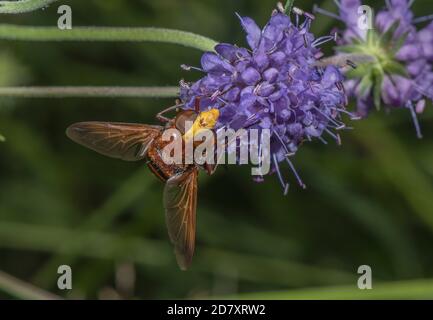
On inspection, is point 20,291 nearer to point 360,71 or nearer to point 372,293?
point 372,293

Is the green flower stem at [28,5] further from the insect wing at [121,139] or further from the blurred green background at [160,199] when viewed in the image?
the blurred green background at [160,199]

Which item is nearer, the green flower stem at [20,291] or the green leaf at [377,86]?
the green leaf at [377,86]

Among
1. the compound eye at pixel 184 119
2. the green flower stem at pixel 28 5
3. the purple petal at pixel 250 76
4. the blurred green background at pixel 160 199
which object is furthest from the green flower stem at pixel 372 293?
the green flower stem at pixel 28 5

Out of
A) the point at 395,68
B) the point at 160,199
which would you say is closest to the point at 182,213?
the point at 395,68

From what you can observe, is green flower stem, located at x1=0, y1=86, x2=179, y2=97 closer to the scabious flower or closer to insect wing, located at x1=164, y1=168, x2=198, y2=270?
insect wing, located at x1=164, y1=168, x2=198, y2=270

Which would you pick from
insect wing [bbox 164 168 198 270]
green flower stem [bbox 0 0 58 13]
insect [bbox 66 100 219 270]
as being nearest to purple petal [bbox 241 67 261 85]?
insect [bbox 66 100 219 270]
